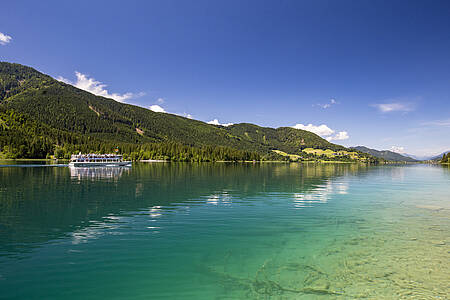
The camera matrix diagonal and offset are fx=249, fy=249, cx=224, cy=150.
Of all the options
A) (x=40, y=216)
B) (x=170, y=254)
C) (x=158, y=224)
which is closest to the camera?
(x=170, y=254)

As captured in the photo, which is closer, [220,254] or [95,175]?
[220,254]

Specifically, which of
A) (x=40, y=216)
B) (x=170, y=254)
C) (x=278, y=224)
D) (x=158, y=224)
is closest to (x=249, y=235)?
(x=278, y=224)

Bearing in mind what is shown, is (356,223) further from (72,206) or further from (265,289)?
(72,206)

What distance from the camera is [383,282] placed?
46.5 ft

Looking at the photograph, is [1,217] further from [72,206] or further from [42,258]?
[42,258]

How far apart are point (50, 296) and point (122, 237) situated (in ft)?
31.9

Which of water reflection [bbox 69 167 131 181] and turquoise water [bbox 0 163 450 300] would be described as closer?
turquoise water [bbox 0 163 450 300]

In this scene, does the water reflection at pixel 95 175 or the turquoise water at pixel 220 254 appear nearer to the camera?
the turquoise water at pixel 220 254

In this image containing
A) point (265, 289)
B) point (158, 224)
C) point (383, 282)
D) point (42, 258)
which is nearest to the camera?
point (265, 289)

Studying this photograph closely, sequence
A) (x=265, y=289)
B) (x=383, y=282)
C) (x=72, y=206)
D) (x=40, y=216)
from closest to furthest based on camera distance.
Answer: (x=265, y=289), (x=383, y=282), (x=40, y=216), (x=72, y=206)

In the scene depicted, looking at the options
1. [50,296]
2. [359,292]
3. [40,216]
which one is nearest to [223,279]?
[359,292]

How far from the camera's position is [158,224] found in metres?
26.8

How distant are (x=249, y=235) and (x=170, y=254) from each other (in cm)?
805

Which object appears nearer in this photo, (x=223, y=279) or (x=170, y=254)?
(x=223, y=279)
